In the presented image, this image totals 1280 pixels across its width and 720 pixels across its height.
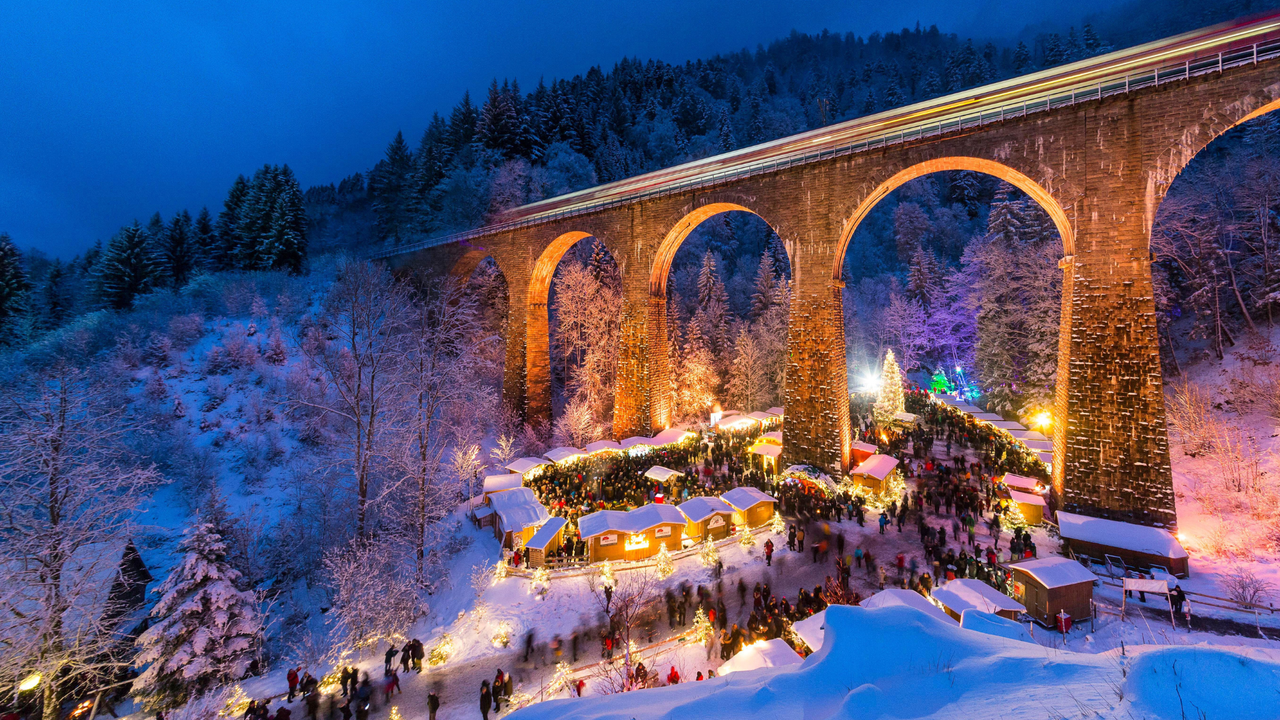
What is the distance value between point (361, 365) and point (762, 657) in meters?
11.4

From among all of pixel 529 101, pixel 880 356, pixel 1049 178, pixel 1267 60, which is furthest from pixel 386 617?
pixel 529 101

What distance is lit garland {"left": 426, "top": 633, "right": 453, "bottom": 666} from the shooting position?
9.58 meters

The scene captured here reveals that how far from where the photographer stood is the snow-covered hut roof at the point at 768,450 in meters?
18.0

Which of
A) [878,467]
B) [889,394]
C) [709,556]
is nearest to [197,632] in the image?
[709,556]

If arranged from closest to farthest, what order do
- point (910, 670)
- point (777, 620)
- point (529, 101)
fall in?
1. point (910, 670)
2. point (777, 620)
3. point (529, 101)

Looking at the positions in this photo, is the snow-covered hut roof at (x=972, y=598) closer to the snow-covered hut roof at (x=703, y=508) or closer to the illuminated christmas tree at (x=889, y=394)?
the snow-covered hut roof at (x=703, y=508)

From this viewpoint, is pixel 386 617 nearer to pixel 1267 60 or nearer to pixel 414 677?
pixel 414 677

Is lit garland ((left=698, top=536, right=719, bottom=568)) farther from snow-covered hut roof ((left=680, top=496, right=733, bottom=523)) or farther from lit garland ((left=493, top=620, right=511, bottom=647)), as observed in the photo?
lit garland ((left=493, top=620, right=511, bottom=647))

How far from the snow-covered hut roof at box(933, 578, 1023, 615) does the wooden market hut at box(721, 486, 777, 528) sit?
18.0 ft

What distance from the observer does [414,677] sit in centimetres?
918

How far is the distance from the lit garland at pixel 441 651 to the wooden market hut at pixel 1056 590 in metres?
12.0

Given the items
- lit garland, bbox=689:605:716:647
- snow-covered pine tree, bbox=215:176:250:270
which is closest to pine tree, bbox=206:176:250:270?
snow-covered pine tree, bbox=215:176:250:270

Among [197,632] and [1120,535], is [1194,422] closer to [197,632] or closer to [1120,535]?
[1120,535]

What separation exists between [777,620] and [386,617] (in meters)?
8.65
